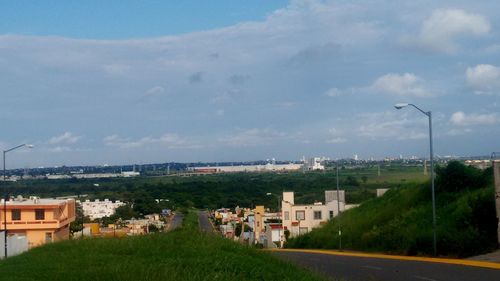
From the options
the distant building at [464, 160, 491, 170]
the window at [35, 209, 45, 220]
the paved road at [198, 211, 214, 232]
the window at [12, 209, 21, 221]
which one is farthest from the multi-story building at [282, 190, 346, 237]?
the window at [12, 209, 21, 221]

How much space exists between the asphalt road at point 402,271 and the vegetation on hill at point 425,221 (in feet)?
12.9

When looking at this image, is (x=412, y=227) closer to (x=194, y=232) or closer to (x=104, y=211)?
(x=194, y=232)

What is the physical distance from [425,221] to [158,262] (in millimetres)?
22211

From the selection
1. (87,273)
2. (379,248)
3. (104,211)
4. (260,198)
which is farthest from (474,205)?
(260,198)

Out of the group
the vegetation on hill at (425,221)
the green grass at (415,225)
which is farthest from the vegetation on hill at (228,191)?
the vegetation on hill at (425,221)

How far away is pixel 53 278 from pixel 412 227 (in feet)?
80.5

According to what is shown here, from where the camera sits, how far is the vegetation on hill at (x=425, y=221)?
98.7 feet

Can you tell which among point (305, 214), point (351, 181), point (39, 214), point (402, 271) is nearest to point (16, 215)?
point (39, 214)

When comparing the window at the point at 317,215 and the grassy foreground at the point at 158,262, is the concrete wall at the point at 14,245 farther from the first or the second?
the window at the point at 317,215

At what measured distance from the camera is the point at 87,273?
13.4 meters

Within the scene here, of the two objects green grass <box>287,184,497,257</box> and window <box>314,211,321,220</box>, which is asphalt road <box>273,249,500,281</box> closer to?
green grass <box>287,184,497,257</box>

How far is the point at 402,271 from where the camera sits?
23.1m

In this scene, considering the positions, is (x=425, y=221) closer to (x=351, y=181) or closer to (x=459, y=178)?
(x=459, y=178)

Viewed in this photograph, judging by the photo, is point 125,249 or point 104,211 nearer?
point 125,249
